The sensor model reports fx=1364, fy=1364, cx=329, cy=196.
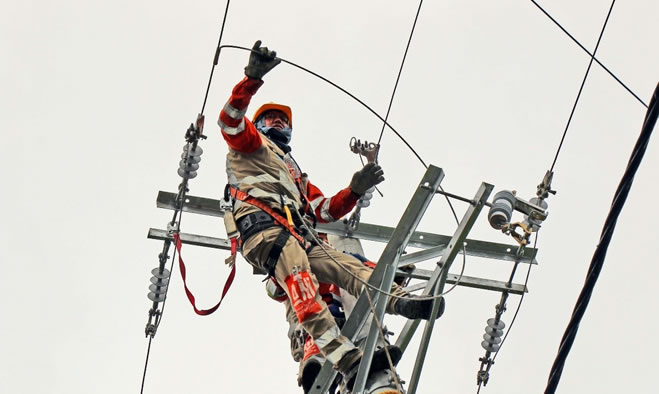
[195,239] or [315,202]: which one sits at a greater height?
[315,202]

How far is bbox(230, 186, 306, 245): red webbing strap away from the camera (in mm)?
9781

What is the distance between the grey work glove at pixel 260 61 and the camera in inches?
373

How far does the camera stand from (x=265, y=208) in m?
9.92

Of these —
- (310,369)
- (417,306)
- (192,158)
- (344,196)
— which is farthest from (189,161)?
(417,306)

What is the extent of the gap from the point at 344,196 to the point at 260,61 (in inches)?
61.2

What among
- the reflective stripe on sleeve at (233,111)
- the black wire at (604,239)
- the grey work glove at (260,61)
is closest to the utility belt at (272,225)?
the reflective stripe on sleeve at (233,111)

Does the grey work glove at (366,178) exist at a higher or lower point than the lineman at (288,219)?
higher

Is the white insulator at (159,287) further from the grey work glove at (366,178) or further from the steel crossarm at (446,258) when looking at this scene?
the steel crossarm at (446,258)

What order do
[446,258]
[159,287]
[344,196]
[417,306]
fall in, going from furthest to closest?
[159,287], [344,196], [417,306], [446,258]

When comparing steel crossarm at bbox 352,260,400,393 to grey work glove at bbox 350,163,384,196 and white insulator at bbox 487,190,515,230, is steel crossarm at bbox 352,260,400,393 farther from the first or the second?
grey work glove at bbox 350,163,384,196

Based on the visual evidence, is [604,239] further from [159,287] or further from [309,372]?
[159,287]

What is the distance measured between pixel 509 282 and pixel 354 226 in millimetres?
1371

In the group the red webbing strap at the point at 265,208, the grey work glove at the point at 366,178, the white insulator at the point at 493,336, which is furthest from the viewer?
the white insulator at the point at 493,336

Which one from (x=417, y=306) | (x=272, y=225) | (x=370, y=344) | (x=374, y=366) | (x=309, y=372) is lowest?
(x=309, y=372)
